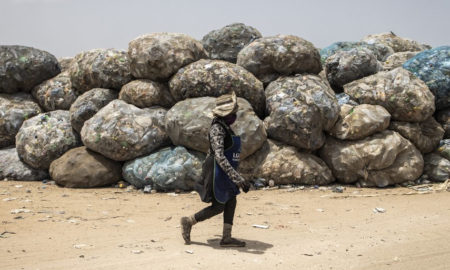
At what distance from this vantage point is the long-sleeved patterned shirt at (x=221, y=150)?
3102 millimetres

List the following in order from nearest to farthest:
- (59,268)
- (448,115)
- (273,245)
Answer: (59,268) < (273,245) < (448,115)

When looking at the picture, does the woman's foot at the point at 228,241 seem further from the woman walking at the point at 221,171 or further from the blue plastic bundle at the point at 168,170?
the blue plastic bundle at the point at 168,170

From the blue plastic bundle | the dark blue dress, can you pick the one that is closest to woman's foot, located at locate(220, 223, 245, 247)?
the dark blue dress

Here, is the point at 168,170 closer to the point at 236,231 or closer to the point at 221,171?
the point at 236,231

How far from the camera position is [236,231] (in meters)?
3.94

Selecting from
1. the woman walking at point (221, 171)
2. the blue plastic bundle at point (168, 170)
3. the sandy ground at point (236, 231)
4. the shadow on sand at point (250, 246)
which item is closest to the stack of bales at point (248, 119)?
the blue plastic bundle at point (168, 170)

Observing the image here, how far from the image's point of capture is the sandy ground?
9.76 feet

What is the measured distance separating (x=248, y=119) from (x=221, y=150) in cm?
274

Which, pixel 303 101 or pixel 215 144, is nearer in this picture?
pixel 215 144

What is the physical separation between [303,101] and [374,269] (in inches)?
140

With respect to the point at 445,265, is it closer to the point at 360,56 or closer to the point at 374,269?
the point at 374,269

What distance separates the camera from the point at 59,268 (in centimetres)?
278

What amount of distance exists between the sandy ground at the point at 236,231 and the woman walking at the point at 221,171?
8.5 inches

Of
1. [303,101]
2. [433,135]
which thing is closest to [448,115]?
[433,135]
